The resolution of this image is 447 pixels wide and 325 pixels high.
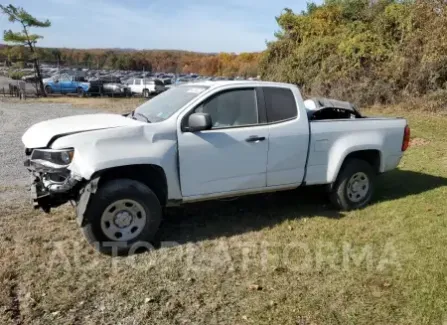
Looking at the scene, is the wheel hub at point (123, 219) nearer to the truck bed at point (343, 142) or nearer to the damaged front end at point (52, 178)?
the damaged front end at point (52, 178)

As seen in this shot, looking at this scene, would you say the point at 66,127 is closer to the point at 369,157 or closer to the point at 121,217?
the point at 121,217

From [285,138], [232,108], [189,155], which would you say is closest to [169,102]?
[232,108]

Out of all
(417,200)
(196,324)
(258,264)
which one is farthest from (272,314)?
(417,200)

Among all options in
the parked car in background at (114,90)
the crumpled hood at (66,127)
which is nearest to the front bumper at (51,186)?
the crumpled hood at (66,127)

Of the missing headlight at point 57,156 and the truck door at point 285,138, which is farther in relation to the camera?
the truck door at point 285,138

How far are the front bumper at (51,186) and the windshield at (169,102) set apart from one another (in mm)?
1135

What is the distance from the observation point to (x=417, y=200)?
6.22 metres

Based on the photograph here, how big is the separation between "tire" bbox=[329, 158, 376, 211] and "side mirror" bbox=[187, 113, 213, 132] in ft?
7.22

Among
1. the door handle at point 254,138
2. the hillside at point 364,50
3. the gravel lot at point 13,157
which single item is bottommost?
the gravel lot at point 13,157

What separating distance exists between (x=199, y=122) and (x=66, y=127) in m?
1.40

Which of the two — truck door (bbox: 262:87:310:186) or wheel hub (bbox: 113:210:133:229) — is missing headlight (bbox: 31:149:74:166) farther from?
truck door (bbox: 262:87:310:186)

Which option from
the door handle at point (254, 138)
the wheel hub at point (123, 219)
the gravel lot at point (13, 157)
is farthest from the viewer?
the gravel lot at point (13, 157)

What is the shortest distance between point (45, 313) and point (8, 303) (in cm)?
35

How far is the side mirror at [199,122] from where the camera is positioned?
4.43 m
